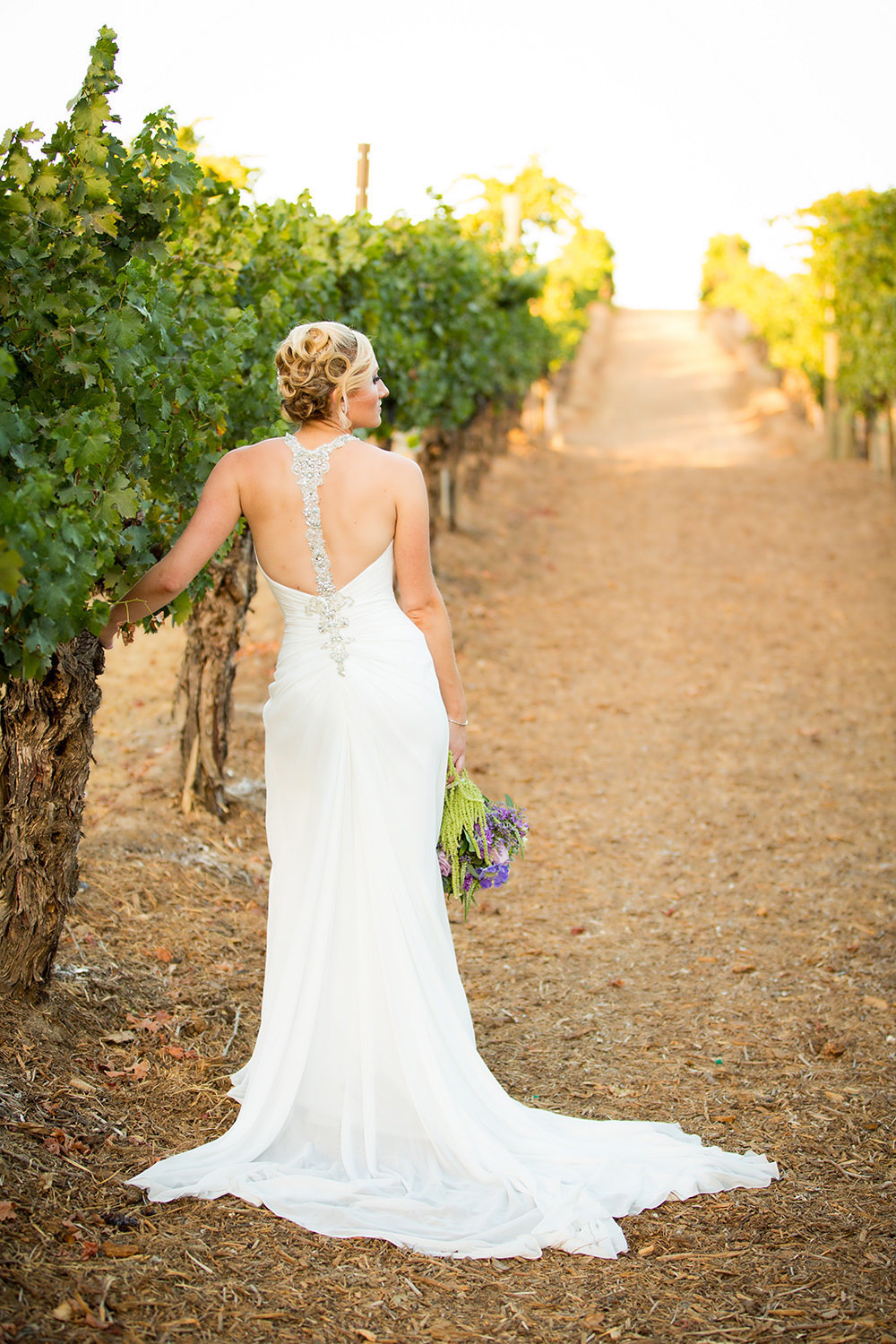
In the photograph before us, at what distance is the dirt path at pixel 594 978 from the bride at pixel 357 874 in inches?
10.2

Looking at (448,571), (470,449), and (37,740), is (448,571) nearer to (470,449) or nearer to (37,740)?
(470,449)

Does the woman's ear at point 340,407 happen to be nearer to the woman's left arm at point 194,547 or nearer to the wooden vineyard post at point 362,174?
the woman's left arm at point 194,547

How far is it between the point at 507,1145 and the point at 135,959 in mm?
2043

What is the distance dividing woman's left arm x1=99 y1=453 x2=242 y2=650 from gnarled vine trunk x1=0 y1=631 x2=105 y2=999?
0.44 m

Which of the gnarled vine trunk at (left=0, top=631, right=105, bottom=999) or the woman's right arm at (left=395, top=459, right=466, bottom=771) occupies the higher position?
the woman's right arm at (left=395, top=459, right=466, bottom=771)

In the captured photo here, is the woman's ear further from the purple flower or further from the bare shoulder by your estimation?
the purple flower

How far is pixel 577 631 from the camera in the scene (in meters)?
12.9

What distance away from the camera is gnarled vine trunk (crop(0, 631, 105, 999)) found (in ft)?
12.4

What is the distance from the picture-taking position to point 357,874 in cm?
352

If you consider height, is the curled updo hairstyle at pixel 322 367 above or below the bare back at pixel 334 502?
above

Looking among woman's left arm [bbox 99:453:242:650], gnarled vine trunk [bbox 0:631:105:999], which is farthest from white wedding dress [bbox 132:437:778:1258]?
gnarled vine trunk [bbox 0:631:105:999]

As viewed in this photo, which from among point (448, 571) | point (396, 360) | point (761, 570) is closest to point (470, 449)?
point (448, 571)

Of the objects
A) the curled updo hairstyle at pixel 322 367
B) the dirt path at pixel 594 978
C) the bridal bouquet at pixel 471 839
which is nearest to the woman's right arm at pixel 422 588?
the bridal bouquet at pixel 471 839

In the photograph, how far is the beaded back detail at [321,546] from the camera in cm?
337
